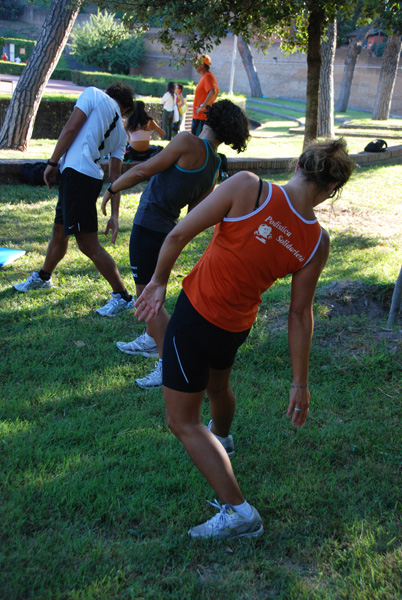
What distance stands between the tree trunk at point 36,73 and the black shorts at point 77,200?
6832 millimetres

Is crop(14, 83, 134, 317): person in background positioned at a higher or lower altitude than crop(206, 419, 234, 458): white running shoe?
higher

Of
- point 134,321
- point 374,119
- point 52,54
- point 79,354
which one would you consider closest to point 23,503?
point 79,354

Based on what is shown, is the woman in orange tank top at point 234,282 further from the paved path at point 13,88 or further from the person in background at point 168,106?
the paved path at point 13,88

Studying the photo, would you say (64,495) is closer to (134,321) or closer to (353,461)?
(353,461)

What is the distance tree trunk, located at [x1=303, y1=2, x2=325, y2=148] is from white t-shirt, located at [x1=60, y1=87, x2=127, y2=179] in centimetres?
389

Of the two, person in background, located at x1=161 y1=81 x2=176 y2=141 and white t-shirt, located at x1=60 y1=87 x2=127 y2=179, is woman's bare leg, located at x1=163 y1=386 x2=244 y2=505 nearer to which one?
white t-shirt, located at x1=60 y1=87 x2=127 y2=179

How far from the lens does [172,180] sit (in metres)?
3.52

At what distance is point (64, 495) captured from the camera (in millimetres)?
2676

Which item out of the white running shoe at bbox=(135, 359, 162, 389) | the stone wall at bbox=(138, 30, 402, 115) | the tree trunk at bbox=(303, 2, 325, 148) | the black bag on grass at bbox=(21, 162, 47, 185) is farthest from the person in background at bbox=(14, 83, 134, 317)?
the stone wall at bbox=(138, 30, 402, 115)

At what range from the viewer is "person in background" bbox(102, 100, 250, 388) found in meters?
3.23

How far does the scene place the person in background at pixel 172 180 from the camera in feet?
10.6

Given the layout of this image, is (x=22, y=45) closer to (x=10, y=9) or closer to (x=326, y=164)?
(x=10, y=9)

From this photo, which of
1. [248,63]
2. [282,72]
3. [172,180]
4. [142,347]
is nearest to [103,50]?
[248,63]

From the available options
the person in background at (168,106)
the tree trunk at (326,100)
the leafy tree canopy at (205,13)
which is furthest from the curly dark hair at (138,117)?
the tree trunk at (326,100)
